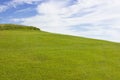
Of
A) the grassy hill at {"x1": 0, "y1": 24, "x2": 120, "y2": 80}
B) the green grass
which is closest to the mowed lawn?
the grassy hill at {"x1": 0, "y1": 24, "x2": 120, "y2": 80}

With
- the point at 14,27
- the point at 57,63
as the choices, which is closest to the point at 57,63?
the point at 57,63

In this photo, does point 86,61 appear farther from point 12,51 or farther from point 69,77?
point 12,51

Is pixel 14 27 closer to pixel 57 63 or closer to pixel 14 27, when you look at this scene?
pixel 14 27

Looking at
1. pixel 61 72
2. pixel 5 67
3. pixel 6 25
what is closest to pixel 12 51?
pixel 5 67

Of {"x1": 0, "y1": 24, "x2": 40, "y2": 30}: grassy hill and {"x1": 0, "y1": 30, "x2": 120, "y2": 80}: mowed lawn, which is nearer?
{"x1": 0, "y1": 30, "x2": 120, "y2": 80}: mowed lawn

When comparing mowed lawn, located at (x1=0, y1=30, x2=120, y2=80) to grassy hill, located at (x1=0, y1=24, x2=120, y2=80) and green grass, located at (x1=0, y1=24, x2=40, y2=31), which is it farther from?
green grass, located at (x1=0, y1=24, x2=40, y2=31)

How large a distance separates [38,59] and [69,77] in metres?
7.53

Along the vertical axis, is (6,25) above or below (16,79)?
above

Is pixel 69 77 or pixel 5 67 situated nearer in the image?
pixel 69 77

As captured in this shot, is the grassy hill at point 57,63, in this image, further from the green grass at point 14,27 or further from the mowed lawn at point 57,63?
the green grass at point 14,27

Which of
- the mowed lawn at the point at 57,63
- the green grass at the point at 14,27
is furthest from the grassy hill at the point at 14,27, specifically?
the mowed lawn at the point at 57,63

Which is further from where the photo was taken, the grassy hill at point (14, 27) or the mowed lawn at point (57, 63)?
the grassy hill at point (14, 27)

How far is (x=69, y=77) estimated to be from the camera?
30359 millimetres

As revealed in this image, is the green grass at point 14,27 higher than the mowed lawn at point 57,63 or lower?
higher
